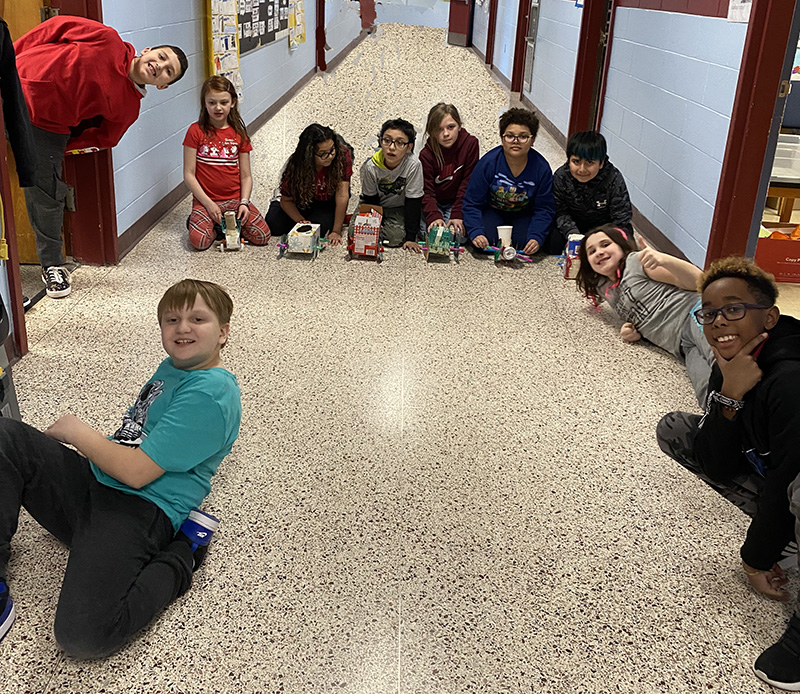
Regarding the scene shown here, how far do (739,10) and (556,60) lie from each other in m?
3.81

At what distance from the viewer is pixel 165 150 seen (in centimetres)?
447

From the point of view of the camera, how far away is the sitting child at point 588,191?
378 cm

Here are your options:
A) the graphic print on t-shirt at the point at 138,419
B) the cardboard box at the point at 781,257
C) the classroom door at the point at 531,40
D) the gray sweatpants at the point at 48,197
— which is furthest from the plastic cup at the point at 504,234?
the classroom door at the point at 531,40

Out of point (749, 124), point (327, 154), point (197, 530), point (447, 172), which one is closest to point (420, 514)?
point (197, 530)

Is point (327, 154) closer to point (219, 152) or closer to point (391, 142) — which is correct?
point (391, 142)

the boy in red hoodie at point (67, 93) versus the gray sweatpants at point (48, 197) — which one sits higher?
the boy in red hoodie at point (67, 93)

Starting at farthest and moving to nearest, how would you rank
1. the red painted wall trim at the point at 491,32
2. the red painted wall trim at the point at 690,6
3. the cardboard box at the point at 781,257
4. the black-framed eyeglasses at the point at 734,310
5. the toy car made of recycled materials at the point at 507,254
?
1. the red painted wall trim at the point at 491,32
2. the toy car made of recycled materials at the point at 507,254
3. the cardboard box at the point at 781,257
4. the red painted wall trim at the point at 690,6
5. the black-framed eyeglasses at the point at 734,310

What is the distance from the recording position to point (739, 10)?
3225mm

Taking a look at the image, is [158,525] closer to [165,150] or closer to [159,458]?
[159,458]

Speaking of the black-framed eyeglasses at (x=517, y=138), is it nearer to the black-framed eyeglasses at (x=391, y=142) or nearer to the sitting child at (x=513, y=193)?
the sitting child at (x=513, y=193)

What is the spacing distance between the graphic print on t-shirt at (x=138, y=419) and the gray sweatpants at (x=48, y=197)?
183cm

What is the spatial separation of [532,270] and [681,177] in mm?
846

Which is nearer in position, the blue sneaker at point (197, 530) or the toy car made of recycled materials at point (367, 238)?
the blue sneaker at point (197, 530)

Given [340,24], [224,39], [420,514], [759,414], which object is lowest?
[420,514]
